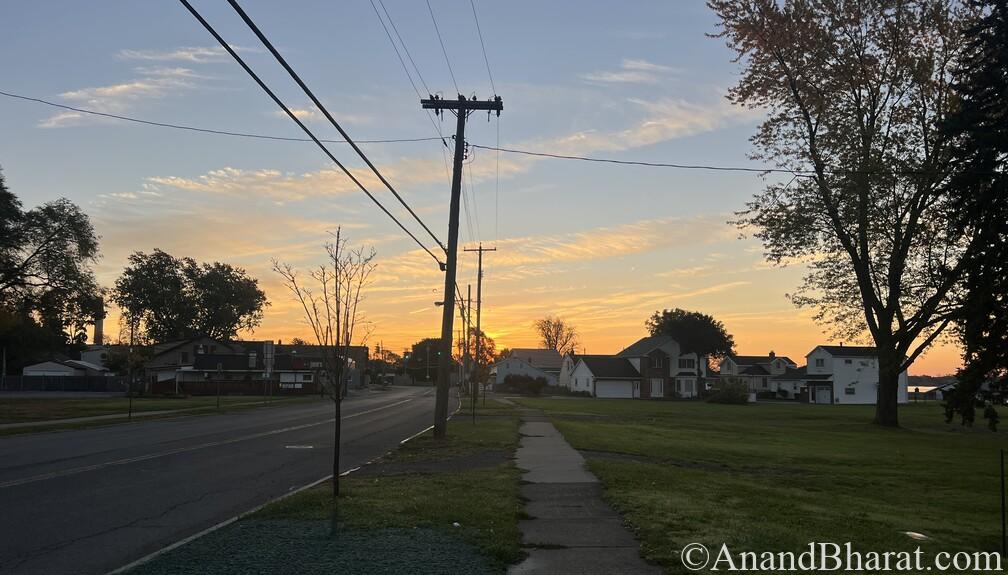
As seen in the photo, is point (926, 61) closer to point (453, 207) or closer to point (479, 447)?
point (453, 207)

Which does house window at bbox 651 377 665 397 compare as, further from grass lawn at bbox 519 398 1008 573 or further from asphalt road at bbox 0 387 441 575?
asphalt road at bbox 0 387 441 575

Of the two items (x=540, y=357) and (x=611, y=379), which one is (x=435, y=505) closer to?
(x=611, y=379)

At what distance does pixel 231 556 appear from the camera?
25.9 feet

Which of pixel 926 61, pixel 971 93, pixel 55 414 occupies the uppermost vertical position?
pixel 926 61

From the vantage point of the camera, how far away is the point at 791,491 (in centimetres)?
1439

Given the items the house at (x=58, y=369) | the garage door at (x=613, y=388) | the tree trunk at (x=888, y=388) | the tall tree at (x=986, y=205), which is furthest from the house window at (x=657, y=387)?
the tall tree at (x=986, y=205)

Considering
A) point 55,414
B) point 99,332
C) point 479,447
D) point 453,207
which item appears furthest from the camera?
point 99,332

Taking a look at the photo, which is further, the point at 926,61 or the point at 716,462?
the point at 926,61

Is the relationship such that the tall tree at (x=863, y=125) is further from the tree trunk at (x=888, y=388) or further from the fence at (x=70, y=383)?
the fence at (x=70, y=383)

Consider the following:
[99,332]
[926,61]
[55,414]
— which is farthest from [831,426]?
[99,332]

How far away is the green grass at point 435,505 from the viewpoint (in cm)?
915

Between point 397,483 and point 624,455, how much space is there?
8367 millimetres

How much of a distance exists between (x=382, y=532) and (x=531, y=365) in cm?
12041

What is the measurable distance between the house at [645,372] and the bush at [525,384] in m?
7.08
